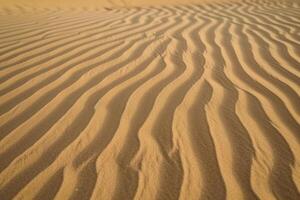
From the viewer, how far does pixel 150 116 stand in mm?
2195

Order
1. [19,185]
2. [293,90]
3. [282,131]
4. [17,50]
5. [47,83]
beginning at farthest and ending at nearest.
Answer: [17,50] → [47,83] → [293,90] → [282,131] → [19,185]

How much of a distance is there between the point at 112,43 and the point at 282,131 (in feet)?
7.98

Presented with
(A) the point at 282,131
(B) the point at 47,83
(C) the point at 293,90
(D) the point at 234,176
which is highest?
(B) the point at 47,83

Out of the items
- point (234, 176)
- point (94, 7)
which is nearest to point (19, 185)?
point (234, 176)

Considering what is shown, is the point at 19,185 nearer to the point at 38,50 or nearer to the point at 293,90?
the point at 293,90

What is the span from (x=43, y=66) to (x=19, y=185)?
5.65 feet

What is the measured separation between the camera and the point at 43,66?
3123 millimetres

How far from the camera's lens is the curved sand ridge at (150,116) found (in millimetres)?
1618

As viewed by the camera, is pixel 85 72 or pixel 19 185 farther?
pixel 85 72

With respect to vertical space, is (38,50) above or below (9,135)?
above

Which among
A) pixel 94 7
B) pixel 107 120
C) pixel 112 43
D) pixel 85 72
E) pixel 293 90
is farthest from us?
pixel 94 7

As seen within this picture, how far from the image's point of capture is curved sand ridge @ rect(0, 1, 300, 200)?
1618 mm

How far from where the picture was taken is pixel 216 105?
2312mm

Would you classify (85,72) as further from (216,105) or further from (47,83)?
(216,105)
